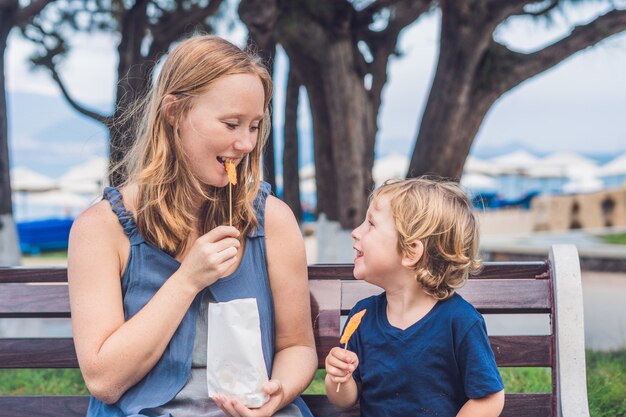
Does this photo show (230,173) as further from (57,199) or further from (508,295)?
(57,199)

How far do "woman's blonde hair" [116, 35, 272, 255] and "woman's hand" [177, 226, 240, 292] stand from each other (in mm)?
174

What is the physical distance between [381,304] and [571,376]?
0.59 metres

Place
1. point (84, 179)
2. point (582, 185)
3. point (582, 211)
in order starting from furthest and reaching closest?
point (582, 185)
point (84, 179)
point (582, 211)

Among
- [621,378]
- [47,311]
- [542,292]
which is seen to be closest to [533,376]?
[621,378]

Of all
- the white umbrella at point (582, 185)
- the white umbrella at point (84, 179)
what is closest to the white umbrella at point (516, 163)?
the white umbrella at point (582, 185)

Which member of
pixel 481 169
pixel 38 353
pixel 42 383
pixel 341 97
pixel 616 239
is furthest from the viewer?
pixel 481 169

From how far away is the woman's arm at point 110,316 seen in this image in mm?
2092

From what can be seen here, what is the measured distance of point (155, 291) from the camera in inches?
→ 88.7

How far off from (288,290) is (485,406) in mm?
602

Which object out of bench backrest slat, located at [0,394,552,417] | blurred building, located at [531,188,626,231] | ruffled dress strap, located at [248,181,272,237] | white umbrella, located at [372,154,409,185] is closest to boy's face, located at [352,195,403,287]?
ruffled dress strap, located at [248,181,272,237]

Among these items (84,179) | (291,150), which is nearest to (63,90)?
(291,150)

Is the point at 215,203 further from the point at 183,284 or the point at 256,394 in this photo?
the point at 256,394

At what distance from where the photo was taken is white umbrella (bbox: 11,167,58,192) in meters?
31.0

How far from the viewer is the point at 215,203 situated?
7.66ft
